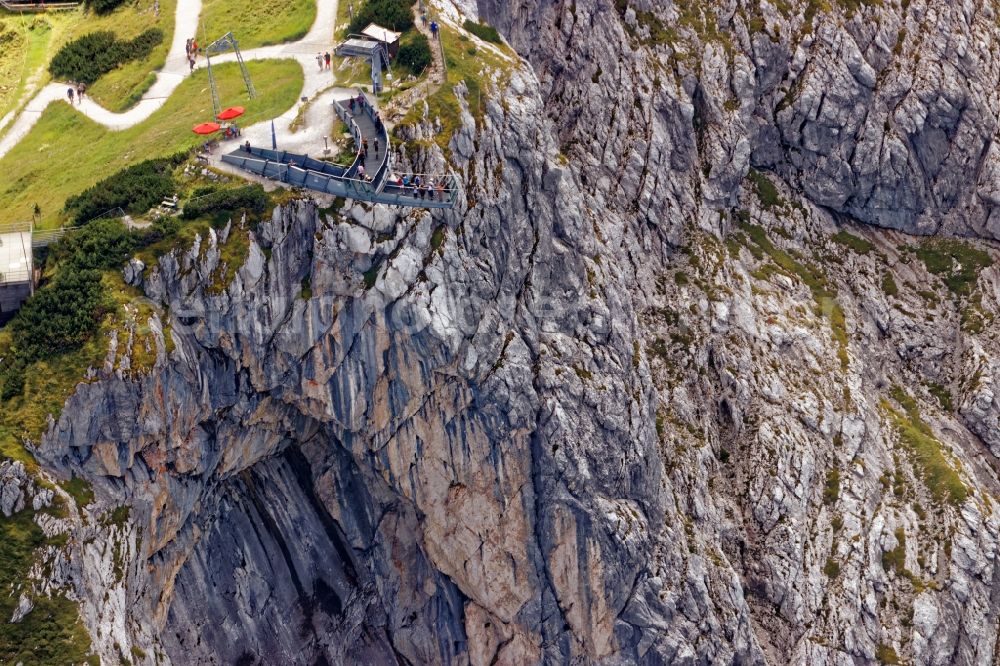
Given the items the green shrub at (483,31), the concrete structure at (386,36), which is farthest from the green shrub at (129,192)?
the green shrub at (483,31)

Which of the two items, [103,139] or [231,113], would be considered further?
[103,139]

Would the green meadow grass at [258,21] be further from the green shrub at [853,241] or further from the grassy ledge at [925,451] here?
the grassy ledge at [925,451]

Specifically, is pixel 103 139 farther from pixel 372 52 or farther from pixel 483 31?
pixel 483 31

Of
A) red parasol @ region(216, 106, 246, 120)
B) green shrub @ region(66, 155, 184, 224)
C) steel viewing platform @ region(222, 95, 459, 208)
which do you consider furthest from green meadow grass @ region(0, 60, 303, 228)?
steel viewing platform @ region(222, 95, 459, 208)

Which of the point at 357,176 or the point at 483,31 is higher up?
the point at 483,31

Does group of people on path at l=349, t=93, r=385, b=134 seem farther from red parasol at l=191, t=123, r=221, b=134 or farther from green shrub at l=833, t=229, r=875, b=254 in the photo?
green shrub at l=833, t=229, r=875, b=254

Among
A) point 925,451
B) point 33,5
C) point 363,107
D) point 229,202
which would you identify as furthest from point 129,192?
point 925,451
